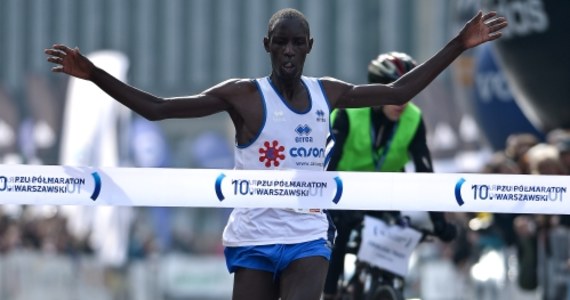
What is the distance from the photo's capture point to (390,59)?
1109 cm

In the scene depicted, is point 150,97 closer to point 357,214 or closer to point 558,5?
point 357,214

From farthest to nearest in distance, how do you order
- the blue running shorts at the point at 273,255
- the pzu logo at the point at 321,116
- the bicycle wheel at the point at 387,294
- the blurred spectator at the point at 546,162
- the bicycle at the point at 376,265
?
1. the blurred spectator at the point at 546,162
2. the bicycle at the point at 376,265
3. the bicycle wheel at the point at 387,294
4. the pzu logo at the point at 321,116
5. the blue running shorts at the point at 273,255

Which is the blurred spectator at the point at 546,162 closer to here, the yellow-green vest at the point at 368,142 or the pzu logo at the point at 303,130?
the yellow-green vest at the point at 368,142

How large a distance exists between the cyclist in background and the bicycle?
0.31 feet

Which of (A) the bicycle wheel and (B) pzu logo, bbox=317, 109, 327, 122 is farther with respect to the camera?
(A) the bicycle wheel

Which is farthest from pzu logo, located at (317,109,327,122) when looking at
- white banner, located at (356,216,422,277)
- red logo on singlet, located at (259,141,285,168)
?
white banner, located at (356,216,422,277)

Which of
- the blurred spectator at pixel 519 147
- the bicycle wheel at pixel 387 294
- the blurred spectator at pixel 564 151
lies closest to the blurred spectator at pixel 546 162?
the blurred spectator at pixel 564 151

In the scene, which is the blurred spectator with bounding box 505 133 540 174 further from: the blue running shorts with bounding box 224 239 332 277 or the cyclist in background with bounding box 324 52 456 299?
the blue running shorts with bounding box 224 239 332 277

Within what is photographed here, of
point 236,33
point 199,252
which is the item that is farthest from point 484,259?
point 236,33

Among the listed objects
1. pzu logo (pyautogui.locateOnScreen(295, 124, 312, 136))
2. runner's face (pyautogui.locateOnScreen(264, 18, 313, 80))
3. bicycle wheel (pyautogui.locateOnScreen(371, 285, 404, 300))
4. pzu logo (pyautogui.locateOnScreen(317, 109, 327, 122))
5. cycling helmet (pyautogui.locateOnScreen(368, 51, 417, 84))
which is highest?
cycling helmet (pyautogui.locateOnScreen(368, 51, 417, 84))

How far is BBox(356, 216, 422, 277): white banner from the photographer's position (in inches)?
450

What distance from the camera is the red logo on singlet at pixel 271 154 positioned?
8.92 meters

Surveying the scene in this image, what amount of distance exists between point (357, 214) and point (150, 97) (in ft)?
9.51

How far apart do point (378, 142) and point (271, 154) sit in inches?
94.0
